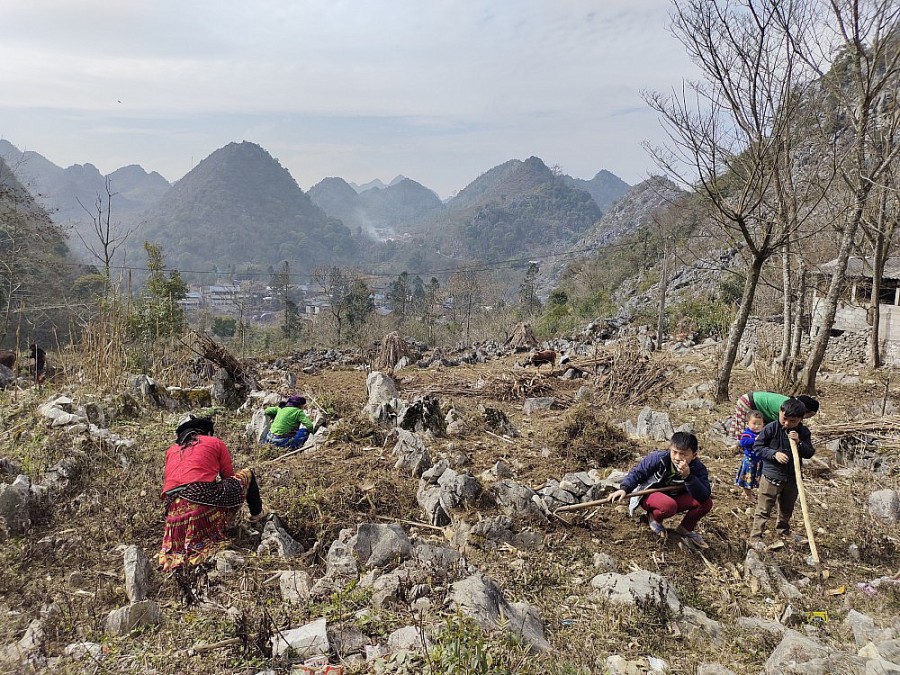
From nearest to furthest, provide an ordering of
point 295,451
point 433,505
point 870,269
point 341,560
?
1. point 341,560
2. point 433,505
3. point 295,451
4. point 870,269

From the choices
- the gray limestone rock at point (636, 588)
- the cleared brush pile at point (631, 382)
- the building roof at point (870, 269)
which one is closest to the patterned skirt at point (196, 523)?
the gray limestone rock at point (636, 588)

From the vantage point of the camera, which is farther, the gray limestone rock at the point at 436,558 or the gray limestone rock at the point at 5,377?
the gray limestone rock at the point at 5,377

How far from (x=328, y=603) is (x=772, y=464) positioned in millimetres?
3041

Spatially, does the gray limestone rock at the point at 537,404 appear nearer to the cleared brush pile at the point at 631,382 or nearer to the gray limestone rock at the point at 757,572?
the cleared brush pile at the point at 631,382

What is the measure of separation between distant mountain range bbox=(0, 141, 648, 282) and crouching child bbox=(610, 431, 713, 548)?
72899mm

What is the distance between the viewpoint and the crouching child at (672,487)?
3352 mm

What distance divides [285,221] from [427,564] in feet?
309

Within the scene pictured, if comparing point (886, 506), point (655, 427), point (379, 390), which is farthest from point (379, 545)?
point (379, 390)

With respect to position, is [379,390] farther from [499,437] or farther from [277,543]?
[277,543]

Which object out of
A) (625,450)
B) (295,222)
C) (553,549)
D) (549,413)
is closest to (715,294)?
(549,413)

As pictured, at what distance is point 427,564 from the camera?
277 centimetres

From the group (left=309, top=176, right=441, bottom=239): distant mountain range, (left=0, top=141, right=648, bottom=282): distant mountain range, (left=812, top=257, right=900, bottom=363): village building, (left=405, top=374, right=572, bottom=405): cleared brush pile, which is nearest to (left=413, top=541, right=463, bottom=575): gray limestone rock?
(left=405, top=374, right=572, bottom=405): cleared brush pile

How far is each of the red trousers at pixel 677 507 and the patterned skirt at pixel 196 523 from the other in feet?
9.14

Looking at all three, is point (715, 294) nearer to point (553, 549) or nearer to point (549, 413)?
point (549, 413)
